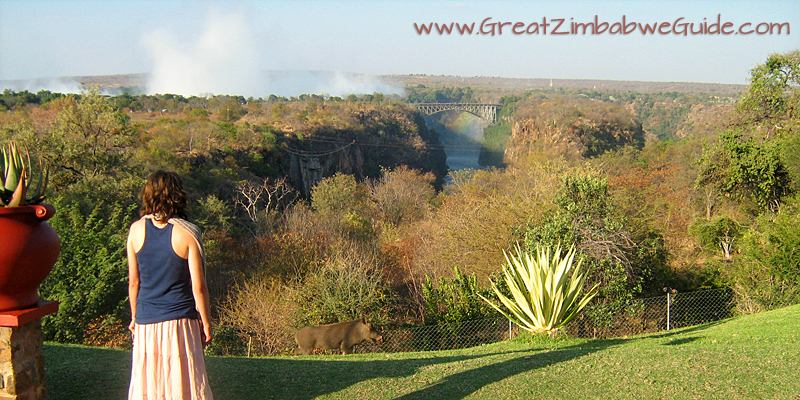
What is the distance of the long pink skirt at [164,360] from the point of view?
12.2 feet

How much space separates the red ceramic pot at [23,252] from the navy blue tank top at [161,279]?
978 millimetres

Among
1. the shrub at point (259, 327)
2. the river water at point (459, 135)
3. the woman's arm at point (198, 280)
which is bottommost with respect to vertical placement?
the shrub at point (259, 327)

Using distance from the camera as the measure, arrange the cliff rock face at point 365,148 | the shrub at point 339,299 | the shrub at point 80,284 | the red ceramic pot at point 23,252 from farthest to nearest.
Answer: the cliff rock face at point 365,148
the shrub at point 339,299
the shrub at point 80,284
the red ceramic pot at point 23,252

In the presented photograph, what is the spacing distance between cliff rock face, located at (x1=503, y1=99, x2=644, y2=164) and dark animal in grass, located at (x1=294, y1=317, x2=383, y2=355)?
59718 millimetres

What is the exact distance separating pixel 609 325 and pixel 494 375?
828 centimetres

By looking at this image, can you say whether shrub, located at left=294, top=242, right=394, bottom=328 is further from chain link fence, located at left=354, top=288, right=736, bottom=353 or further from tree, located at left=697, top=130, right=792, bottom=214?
tree, located at left=697, top=130, right=792, bottom=214

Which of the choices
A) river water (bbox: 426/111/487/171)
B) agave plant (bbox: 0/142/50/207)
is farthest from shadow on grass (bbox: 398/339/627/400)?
river water (bbox: 426/111/487/171)

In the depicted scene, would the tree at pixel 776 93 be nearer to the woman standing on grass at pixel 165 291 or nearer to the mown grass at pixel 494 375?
the mown grass at pixel 494 375

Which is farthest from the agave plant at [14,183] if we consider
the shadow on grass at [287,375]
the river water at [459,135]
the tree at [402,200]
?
the river water at [459,135]

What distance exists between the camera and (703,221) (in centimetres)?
2327

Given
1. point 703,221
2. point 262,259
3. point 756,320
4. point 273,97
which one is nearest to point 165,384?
point 756,320

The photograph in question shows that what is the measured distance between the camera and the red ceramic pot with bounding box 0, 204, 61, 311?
3912mm

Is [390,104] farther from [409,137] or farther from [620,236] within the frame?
[620,236]

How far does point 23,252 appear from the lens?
13.0 ft
